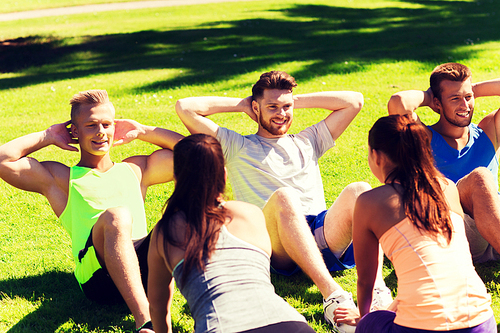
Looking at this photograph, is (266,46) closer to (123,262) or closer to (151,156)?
(151,156)

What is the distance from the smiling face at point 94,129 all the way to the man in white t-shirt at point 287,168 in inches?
31.5

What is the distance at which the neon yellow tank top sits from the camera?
3.72 meters

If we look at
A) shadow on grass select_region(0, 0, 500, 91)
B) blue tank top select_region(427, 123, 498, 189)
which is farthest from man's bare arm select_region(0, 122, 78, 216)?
shadow on grass select_region(0, 0, 500, 91)

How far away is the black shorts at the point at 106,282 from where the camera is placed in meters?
3.56

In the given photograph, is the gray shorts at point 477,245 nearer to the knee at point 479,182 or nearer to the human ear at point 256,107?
the knee at point 479,182

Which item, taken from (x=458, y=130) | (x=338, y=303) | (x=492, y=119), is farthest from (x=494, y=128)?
(x=338, y=303)

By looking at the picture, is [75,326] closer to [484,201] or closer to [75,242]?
[75,242]

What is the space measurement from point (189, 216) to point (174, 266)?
0.27 metres

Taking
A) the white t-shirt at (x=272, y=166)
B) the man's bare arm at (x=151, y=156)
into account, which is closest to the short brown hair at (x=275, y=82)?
the white t-shirt at (x=272, y=166)

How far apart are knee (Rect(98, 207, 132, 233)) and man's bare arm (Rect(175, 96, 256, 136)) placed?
1352 mm

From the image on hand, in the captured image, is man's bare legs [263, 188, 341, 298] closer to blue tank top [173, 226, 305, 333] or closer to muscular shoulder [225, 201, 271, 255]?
muscular shoulder [225, 201, 271, 255]

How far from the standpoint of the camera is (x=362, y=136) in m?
7.22

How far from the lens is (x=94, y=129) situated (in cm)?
396

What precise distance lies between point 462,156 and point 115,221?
2992 mm
